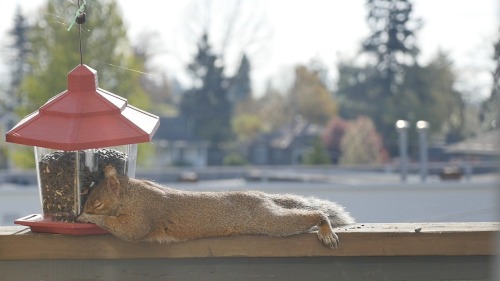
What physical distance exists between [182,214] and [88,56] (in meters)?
20.5

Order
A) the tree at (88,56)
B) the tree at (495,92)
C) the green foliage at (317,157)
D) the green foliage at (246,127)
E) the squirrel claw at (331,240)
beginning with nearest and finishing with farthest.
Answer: the tree at (495,92) < the squirrel claw at (331,240) < the tree at (88,56) < the green foliage at (317,157) < the green foliage at (246,127)

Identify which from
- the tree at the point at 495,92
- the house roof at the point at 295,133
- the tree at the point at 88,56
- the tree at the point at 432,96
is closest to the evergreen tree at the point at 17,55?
the tree at the point at 88,56

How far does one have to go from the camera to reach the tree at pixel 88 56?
2339 cm

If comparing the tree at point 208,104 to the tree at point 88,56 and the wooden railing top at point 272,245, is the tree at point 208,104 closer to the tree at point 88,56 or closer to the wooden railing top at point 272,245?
the tree at point 88,56

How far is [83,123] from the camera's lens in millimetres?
3516

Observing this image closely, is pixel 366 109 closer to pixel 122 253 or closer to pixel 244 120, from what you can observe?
pixel 244 120

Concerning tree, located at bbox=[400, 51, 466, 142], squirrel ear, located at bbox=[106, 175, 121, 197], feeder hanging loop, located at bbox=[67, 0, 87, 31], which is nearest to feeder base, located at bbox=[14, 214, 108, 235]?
squirrel ear, located at bbox=[106, 175, 121, 197]

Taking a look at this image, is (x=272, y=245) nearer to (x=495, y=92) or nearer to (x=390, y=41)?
(x=495, y=92)

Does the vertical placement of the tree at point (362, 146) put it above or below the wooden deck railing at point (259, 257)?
above

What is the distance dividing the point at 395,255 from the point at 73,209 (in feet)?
4.23

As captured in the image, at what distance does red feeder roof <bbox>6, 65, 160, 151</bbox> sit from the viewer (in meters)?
3.44

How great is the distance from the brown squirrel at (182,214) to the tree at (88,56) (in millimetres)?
19292

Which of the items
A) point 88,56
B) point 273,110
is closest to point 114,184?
point 88,56

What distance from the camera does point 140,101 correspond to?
25.4 metres
